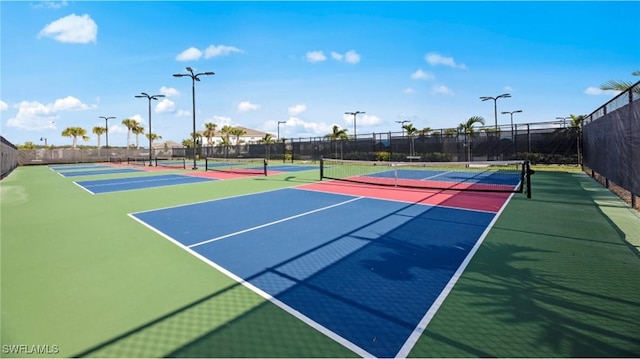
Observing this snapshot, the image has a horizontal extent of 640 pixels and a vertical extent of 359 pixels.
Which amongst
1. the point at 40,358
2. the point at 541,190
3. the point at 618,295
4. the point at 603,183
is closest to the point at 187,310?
the point at 40,358

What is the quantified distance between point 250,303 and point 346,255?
6.79ft

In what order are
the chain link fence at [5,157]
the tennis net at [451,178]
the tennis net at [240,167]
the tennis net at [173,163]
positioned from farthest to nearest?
the tennis net at [173,163]
the tennis net at [240,167]
the chain link fence at [5,157]
the tennis net at [451,178]

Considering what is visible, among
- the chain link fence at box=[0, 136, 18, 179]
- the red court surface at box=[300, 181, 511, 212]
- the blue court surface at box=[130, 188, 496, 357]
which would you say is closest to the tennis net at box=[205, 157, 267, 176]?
the red court surface at box=[300, 181, 511, 212]

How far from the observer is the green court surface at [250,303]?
10.2ft

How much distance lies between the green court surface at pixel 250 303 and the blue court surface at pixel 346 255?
0.69 ft

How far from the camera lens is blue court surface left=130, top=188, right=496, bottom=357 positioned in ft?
11.6

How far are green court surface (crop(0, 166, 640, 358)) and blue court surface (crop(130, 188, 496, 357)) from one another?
0.21 meters

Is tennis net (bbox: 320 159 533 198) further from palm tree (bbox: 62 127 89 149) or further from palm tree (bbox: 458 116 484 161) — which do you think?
palm tree (bbox: 62 127 89 149)

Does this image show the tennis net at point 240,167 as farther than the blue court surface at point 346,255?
Yes

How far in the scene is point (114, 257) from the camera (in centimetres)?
562

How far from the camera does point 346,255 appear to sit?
5.54m

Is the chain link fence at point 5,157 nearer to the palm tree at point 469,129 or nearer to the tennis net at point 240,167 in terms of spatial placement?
the tennis net at point 240,167

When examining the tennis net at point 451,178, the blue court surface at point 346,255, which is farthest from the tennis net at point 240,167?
the blue court surface at point 346,255

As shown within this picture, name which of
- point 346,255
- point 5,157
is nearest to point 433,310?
point 346,255
